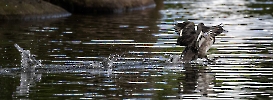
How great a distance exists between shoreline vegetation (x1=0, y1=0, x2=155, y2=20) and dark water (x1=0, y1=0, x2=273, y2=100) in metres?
0.98

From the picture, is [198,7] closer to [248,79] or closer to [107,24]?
[107,24]

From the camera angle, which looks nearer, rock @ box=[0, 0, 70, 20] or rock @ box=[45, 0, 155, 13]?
rock @ box=[0, 0, 70, 20]

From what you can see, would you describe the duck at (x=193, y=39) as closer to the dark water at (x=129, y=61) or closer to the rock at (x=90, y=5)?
the dark water at (x=129, y=61)

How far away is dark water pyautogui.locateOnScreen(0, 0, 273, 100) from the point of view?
51.7ft

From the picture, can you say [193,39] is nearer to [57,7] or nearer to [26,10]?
[26,10]

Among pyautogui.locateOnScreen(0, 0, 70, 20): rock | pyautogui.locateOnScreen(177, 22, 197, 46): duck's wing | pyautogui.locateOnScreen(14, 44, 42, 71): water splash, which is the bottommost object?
pyautogui.locateOnScreen(14, 44, 42, 71): water splash

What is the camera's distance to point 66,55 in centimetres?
2181

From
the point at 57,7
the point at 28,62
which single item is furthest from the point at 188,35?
the point at 57,7

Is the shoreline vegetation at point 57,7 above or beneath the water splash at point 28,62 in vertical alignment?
above

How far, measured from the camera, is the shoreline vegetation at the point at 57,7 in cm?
3372

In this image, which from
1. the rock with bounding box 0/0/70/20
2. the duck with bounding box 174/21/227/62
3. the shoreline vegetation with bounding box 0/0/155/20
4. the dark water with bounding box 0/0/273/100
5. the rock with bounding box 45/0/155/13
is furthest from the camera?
the rock with bounding box 45/0/155/13

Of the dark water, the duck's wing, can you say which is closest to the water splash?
the dark water

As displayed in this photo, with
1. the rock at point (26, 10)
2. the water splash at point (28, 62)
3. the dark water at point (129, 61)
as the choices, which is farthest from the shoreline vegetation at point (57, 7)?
the water splash at point (28, 62)

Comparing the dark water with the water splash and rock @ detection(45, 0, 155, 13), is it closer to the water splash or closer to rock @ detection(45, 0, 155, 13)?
the water splash
